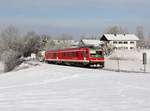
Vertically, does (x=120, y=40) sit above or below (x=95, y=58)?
above

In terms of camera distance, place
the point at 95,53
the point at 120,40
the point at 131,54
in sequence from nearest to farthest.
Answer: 1. the point at 95,53
2. the point at 131,54
3. the point at 120,40

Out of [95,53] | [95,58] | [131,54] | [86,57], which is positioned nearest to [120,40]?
[131,54]

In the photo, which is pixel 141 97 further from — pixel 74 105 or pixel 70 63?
pixel 70 63

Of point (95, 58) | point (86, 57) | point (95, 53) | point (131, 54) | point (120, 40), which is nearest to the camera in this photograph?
point (86, 57)

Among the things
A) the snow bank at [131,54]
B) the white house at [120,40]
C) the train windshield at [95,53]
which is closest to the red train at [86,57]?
the train windshield at [95,53]

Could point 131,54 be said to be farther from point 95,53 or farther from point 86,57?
point 86,57

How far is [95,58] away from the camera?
4531 centimetres

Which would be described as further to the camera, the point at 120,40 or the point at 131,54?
the point at 120,40

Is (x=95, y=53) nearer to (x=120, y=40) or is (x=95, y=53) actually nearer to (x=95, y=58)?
(x=95, y=58)

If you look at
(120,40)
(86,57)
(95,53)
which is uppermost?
(120,40)

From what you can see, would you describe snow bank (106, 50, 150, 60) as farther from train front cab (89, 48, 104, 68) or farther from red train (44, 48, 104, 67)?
train front cab (89, 48, 104, 68)

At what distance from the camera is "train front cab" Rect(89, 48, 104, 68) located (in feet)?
148

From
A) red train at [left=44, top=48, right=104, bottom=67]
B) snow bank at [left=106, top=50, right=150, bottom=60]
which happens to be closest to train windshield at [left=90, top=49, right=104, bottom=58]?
red train at [left=44, top=48, right=104, bottom=67]

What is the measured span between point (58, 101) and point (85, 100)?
111 cm
